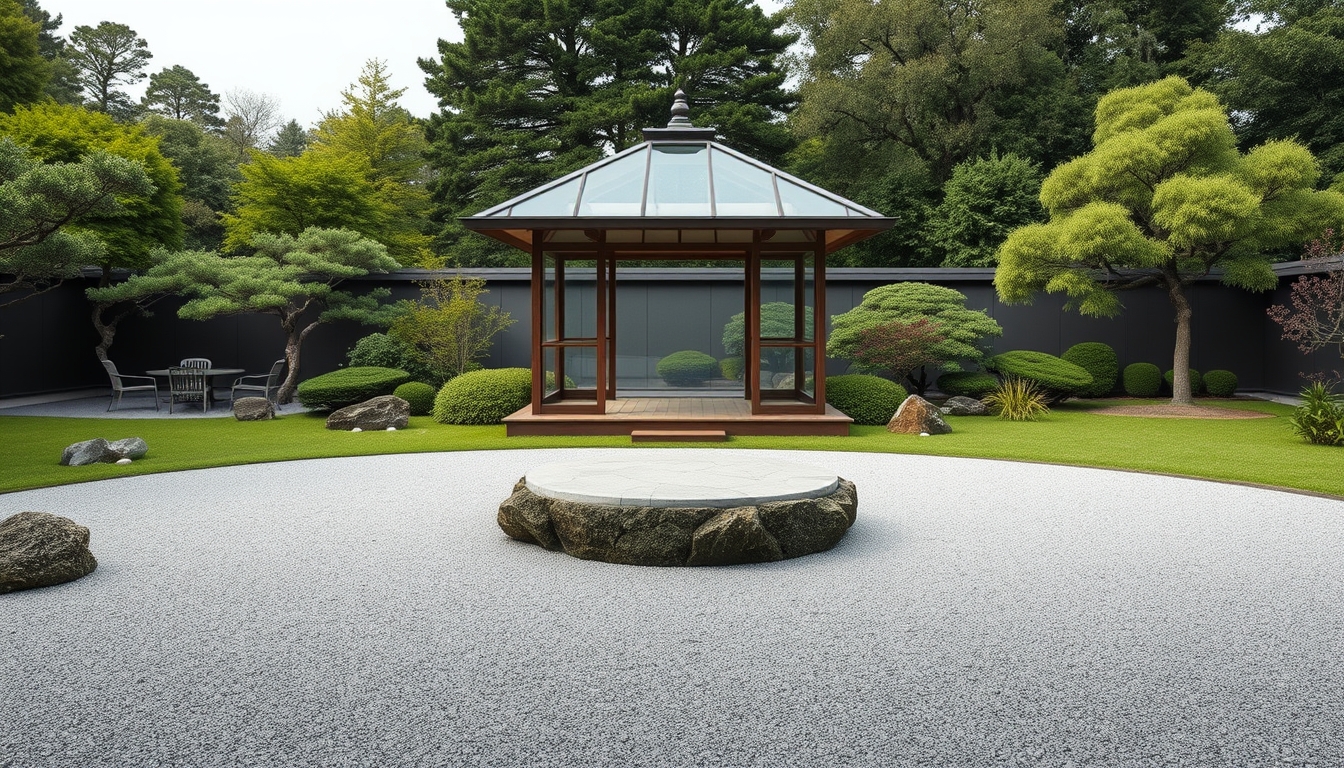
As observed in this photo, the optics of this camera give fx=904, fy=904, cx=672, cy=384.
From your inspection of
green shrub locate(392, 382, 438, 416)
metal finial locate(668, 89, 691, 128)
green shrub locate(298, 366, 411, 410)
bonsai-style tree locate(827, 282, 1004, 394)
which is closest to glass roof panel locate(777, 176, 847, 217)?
metal finial locate(668, 89, 691, 128)

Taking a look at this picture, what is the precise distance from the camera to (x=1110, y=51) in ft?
88.5

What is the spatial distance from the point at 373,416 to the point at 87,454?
3.98 meters

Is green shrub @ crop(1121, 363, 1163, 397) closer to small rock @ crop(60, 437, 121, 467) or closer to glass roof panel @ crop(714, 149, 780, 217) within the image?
glass roof panel @ crop(714, 149, 780, 217)

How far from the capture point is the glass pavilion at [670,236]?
11.2 meters

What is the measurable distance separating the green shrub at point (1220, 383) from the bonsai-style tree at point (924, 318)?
19.0 feet

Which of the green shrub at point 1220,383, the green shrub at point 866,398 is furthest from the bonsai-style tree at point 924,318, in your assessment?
the green shrub at point 1220,383

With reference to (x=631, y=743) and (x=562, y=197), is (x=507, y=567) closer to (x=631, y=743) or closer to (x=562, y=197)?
(x=631, y=743)

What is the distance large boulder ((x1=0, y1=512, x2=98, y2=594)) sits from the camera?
492 centimetres

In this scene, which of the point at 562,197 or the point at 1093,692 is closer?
the point at 1093,692

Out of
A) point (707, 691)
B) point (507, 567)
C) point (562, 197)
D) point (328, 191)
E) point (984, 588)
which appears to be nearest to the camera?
point (707, 691)

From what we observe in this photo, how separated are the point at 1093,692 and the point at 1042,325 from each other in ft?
52.9

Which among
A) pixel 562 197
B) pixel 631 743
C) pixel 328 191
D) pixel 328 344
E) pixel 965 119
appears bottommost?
pixel 631 743

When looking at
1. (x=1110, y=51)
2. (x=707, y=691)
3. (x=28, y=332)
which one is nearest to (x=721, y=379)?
(x=707, y=691)

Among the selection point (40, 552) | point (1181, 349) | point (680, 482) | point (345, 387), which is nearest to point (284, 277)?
point (345, 387)
